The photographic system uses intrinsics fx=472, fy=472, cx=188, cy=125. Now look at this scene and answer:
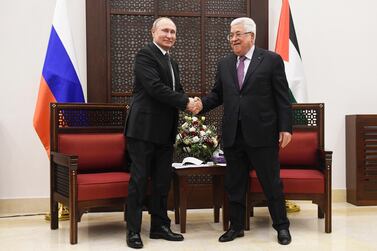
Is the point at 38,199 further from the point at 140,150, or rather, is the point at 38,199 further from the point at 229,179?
the point at 229,179

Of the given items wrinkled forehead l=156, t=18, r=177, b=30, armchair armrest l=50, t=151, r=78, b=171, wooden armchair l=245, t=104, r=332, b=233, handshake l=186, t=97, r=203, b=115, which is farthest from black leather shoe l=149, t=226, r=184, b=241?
wrinkled forehead l=156, t=18, r=177, b=30

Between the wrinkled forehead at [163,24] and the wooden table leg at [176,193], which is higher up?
the wrinkled forehead at [163,24]

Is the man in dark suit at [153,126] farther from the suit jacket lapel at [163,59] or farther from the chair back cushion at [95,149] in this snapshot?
the chair back cushion at [95,149]

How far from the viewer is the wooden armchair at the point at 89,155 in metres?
3.32

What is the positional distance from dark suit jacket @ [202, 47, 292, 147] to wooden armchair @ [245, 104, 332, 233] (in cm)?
49

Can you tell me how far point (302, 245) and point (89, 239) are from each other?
1.52 meters

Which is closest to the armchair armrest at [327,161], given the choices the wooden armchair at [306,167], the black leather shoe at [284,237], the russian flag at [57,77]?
the wooden armchair at [306,167]

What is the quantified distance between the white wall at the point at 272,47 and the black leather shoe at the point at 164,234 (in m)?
1.47

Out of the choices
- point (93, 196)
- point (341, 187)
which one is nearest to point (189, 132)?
point (93, 196)

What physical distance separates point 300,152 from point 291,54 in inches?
40.2

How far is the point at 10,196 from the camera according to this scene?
14.2ft

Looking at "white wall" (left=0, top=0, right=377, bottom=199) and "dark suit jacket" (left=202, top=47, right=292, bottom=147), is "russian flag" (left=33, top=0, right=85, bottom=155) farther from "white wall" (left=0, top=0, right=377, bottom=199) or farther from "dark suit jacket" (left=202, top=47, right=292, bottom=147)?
"dark suit jacket" (left=202, top=47, right=292, bottom=147)

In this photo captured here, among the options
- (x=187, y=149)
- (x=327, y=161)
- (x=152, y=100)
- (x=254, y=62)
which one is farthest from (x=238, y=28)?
(x=327, y=161)

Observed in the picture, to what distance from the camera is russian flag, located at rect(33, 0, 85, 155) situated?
13.0ft
